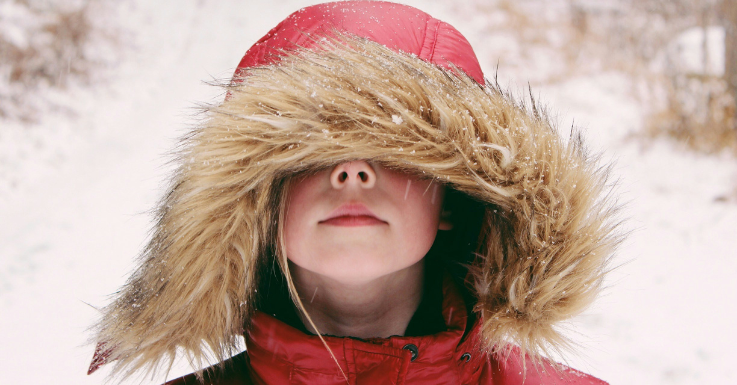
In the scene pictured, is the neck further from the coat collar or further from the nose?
the nose

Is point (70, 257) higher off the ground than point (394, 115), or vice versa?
point (394, 115)

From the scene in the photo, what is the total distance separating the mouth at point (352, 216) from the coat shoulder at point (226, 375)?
0.61 metres

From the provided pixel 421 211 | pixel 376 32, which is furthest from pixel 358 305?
pixel 376 32

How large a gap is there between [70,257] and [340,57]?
120 inches

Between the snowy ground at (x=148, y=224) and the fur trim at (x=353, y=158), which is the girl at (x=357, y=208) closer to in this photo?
the fur trim at (x=353, y=158)

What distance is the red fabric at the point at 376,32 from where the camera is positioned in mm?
1261

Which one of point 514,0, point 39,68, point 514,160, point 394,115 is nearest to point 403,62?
point 394,115

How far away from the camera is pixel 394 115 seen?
1077 millimetres

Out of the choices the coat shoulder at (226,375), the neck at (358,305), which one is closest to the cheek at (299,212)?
the neck at (358,305)

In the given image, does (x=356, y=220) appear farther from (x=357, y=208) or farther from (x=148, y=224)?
(x=148, y=224)

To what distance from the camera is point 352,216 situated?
1.16 meters

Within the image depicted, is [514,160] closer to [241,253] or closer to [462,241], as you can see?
[462,241]

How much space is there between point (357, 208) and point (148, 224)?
65 cm

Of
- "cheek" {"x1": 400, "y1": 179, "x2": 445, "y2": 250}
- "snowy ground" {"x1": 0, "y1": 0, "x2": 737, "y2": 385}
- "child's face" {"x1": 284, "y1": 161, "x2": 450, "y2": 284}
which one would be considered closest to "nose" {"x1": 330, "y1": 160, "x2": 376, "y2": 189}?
"child's face" {"x1": 284, "y1": 161, "x2": 450, "y2": 284}
